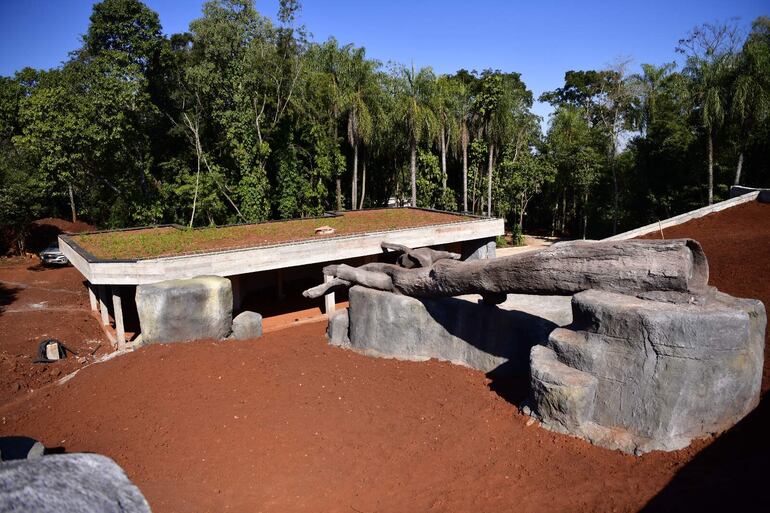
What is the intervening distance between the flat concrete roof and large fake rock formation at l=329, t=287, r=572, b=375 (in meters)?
4.16

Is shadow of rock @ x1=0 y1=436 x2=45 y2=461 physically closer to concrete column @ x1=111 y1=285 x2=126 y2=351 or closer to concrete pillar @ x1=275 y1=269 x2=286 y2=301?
concrete column @ x1=111 y1=285 x2=126 y2=351

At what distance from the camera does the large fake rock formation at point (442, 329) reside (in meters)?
10.3

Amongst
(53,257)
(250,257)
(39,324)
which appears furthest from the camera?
(53,257)

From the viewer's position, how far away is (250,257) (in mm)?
16156

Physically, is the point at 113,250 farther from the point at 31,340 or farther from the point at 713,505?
the point at 713,505

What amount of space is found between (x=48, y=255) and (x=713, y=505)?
31.4 meters

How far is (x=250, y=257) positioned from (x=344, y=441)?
9171 millimetres

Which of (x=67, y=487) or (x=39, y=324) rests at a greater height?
(x=67, y=487)

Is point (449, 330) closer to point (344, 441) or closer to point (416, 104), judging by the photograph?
point (344, 441)

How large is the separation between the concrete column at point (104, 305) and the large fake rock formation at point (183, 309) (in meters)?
7.33

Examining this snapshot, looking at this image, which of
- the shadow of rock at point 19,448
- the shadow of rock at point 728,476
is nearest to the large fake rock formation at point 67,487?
the shadow of rock at point 19,448

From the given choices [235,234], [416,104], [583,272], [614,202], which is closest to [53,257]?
[235,234]

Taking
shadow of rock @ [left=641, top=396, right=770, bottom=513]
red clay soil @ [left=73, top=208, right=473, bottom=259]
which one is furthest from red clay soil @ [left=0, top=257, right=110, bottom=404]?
shadow of rock @ [left=641, top=396, right=770, bottom=513]

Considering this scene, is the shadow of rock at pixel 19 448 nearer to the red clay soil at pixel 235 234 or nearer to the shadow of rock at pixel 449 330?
the shadow of rock at pixel 449 330
